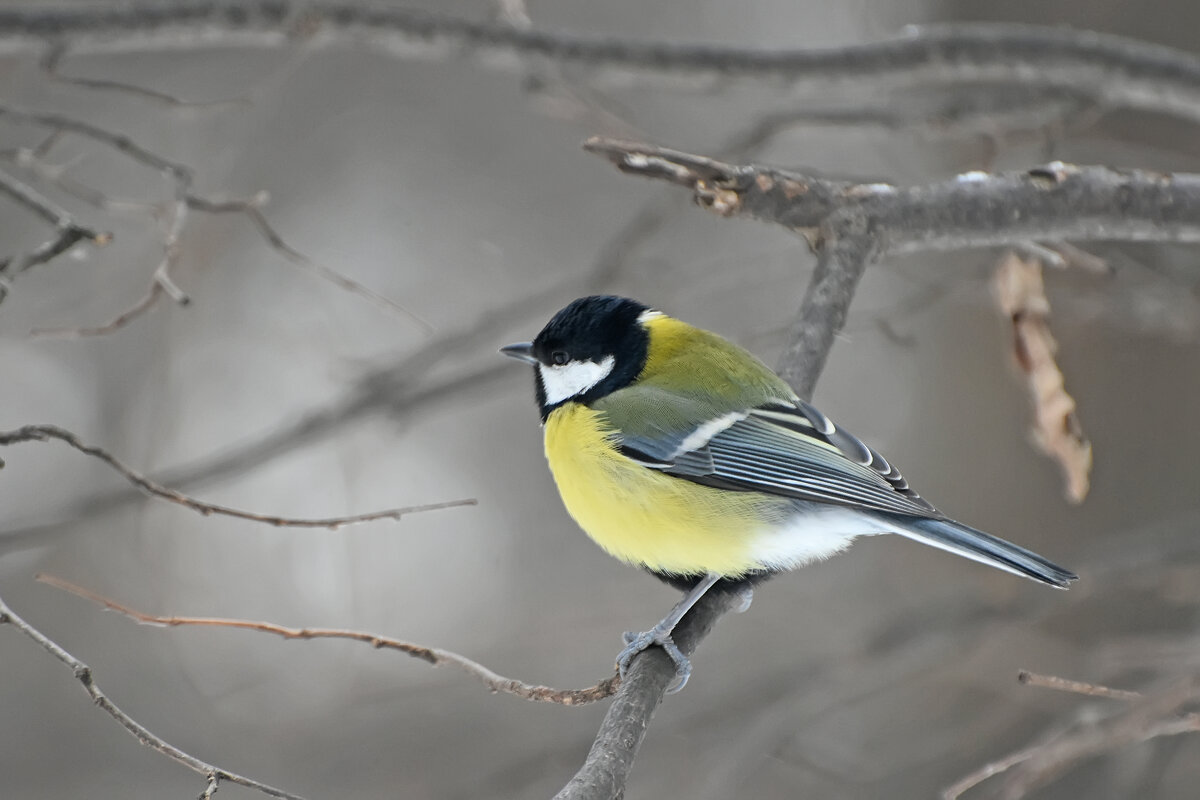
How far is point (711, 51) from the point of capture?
3.32 meters

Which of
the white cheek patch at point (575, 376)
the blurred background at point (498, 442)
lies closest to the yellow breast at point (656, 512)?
the white cheek patch at point (575, 376)

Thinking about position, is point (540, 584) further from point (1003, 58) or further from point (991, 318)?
point (1003, 58)

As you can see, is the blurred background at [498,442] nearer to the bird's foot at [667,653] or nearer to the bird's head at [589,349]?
the bird's head at [589,349]

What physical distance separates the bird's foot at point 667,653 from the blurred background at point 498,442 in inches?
48.5

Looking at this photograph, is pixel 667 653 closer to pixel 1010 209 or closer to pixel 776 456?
pixel 776 456

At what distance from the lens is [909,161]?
578 cm

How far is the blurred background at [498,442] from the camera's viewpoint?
12.1ft

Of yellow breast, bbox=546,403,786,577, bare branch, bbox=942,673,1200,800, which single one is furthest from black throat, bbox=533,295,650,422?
bare branch, bbox=942,673,1200,800

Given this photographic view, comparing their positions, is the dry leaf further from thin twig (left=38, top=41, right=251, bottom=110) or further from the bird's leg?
thin twig (left=38, top=41, right=251, bottom=110)

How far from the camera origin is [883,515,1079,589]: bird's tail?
7.22 ft

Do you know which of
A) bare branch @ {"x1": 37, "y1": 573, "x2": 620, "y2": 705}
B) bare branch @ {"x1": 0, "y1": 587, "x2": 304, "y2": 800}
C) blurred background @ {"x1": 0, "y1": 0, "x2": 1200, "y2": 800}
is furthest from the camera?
blurred background @ {"x1": 0, "y1": 0, "x2": 1200, "y2": 800}

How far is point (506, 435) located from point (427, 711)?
289 centimetres

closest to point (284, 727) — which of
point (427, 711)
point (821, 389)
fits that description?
point (427, 711)

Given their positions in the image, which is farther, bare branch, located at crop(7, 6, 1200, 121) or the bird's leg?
bare branch, located at crop(7, 6, 1200, 121)
